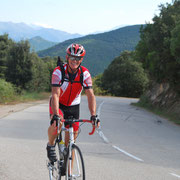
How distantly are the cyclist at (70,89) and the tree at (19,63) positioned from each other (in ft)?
93.1

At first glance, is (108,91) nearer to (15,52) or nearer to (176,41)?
(15,52)

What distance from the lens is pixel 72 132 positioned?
4.27 m

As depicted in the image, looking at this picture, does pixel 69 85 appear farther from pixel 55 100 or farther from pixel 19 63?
pixel 19 63

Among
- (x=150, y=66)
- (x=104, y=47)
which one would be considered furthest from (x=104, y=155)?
(x=104, y=47)

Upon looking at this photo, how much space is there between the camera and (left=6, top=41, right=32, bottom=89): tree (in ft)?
106

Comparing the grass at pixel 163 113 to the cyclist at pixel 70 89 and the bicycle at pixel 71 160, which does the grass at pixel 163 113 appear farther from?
the bicycle at pixel 71 160

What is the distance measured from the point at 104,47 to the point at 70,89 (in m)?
156

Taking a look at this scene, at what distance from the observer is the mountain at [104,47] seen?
14100 cm

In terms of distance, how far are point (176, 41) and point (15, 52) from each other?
20056 mm

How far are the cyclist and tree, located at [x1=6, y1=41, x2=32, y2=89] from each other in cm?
2839

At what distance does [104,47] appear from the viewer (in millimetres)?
158875

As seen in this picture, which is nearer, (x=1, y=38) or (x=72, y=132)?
(x=72, y=132)

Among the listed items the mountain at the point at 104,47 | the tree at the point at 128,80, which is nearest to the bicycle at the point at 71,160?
the tree at the point at 128,80

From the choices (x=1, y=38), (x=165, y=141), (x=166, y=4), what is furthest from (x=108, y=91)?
(x=165, y=141)
